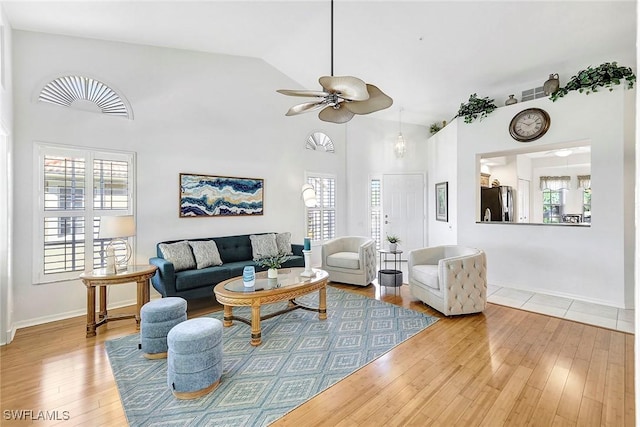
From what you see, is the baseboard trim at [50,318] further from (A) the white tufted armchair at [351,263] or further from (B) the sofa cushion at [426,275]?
(B) the sofa cushion at [426,275]

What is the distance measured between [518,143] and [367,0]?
3.18 m

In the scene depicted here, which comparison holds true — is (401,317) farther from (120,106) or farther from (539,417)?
(120,106)

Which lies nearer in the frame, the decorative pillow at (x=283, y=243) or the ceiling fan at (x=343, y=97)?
the ceiling fan at (x=343, y=97)

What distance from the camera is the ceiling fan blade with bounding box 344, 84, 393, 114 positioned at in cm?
267

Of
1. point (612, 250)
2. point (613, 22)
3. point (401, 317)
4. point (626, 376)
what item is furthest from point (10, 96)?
point (612, 250)

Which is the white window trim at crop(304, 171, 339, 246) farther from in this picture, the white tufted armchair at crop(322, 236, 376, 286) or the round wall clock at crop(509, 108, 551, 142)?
the round wall clock at crop(509, 108, 551, 142)

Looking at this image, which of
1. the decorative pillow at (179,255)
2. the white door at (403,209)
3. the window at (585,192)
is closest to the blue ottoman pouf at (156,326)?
the decorative pillow at (179,255)

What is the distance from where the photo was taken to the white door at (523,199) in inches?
303

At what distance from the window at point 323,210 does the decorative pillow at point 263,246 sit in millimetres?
1240

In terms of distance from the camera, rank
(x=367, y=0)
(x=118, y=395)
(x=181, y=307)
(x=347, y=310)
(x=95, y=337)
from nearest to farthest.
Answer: (x=118, y=395)
(x=181, y=307)
(x=95, y=337)
(x=367, y=0)
(x=347, y=310)

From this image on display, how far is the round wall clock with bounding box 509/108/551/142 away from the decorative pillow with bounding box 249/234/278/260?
4.37m

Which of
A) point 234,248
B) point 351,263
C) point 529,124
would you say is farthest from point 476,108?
point 234,248

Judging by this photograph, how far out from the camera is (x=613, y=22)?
3.45m

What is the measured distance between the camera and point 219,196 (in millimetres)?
4871
